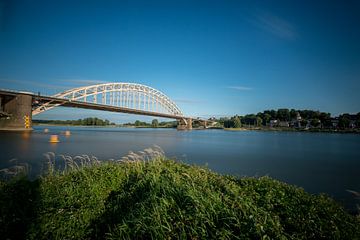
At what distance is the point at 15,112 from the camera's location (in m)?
39.5

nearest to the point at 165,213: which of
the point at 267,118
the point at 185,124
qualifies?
the point at 185,124

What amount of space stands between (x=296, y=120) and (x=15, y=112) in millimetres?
131269

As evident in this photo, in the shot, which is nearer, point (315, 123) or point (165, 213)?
point (165, 213)

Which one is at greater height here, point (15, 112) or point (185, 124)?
point (15, 112)

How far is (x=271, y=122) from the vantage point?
460ft

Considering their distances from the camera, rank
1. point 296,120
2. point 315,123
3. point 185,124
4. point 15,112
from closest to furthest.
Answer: point 15,112 → point 185,124 → point 315,123 → point 296,120

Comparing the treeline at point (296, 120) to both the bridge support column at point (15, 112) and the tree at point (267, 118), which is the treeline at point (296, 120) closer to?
the tree at point (267, 118)

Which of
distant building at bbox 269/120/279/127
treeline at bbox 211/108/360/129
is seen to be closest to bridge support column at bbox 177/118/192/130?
treeline at bbox 211/108/360/129

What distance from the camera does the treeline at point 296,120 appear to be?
117 metres

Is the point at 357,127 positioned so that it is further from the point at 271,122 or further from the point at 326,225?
the point at 326,225

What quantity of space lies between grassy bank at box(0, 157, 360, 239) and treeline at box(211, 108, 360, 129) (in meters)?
129

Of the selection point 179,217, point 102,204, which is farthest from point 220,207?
point 102,204

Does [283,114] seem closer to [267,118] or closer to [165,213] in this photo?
[267,118]

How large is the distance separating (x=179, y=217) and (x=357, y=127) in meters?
140
